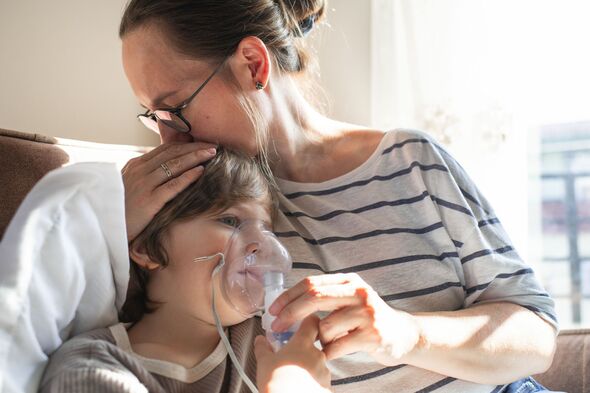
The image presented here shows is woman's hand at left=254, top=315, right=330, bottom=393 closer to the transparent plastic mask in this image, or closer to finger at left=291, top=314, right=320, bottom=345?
finger at left=291, top=314, right=320, bottom=345

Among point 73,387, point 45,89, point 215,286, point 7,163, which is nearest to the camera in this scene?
point 73,387

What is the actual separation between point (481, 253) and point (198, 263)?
0.58 m

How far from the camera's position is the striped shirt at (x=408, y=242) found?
1.40 m

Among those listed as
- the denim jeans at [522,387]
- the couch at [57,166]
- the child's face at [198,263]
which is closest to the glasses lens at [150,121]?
the couch at [57,166]

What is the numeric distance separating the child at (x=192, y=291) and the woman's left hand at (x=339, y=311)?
175 mm

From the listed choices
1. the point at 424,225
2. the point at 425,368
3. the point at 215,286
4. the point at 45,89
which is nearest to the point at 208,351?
the point at 215,286

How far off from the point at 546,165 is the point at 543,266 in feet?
1.46

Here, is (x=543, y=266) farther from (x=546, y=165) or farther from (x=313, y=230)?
(x=313, y=230)

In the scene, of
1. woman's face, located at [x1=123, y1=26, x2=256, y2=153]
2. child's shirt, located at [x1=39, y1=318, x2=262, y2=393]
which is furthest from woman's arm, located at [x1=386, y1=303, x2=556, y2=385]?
woman's face, located at [x1=123, y1=26, x2=256, y2=153]

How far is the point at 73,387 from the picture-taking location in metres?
1.04

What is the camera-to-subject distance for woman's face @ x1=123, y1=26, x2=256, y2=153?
142cm

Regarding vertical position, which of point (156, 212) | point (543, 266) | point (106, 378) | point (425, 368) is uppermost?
point (156, 212)

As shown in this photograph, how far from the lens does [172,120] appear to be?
145 centimetres

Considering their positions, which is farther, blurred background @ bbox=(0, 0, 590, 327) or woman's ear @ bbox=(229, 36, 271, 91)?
blurred background @ bbox=(0, 0, 590, 327)
